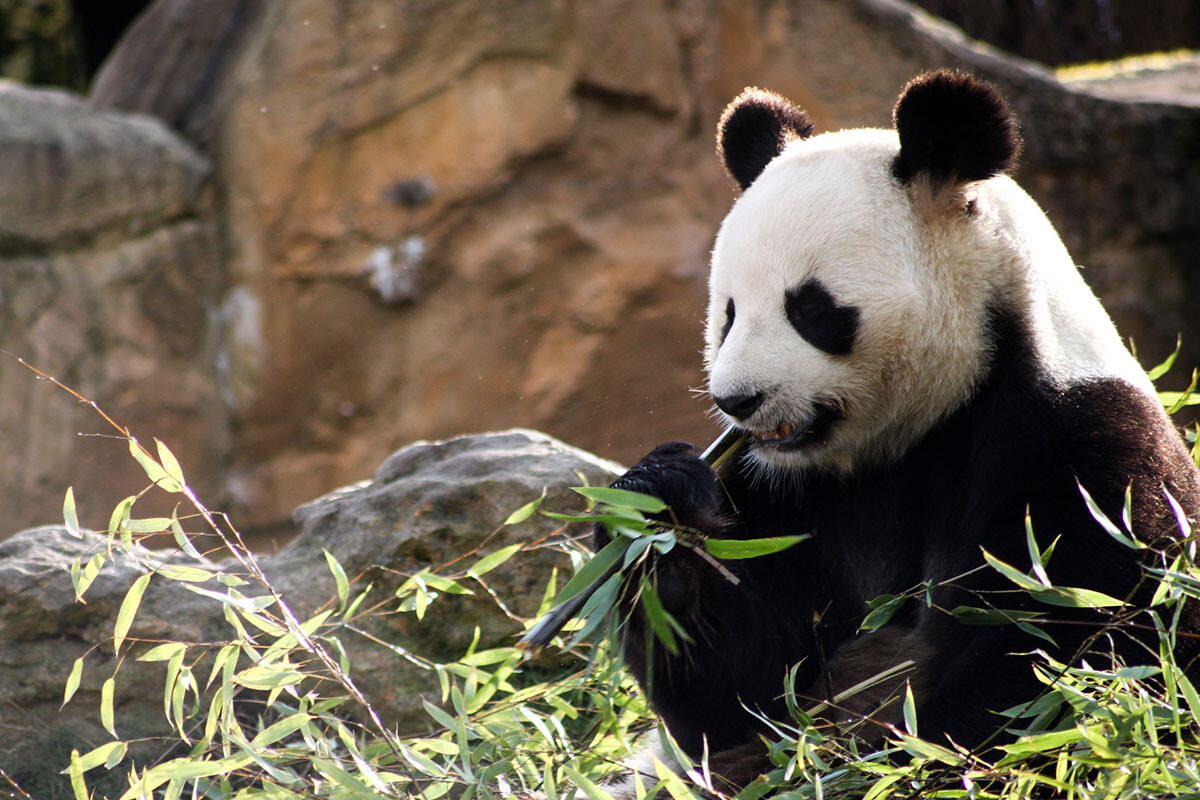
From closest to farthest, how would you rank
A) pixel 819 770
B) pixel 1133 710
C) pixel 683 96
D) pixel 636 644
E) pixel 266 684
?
pixel 1133 710, pixel 819 770, pixel 266 684, pixel 636 644, pixel 683 96

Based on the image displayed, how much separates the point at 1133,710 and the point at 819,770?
0.45 m

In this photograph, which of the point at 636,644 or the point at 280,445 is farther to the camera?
the point at 280,445

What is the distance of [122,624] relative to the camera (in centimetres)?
203

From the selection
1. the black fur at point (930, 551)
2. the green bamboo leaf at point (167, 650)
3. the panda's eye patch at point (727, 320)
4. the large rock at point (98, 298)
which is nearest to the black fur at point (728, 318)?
the panda's eye patch at point (727, 320)

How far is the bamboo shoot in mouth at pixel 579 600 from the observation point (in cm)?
186

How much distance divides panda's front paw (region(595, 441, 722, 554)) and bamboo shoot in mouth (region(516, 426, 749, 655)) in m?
0.13

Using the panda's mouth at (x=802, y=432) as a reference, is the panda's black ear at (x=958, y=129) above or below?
above

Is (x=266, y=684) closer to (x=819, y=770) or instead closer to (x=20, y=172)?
(x=819, y=770)

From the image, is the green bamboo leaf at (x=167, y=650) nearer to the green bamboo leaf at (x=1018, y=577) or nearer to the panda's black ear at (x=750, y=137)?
the green bamboo leaf at (x=1018, y=577)

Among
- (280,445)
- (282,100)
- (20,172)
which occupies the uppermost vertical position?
(282,100)

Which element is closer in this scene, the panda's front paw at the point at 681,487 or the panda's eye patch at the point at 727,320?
the panda's front paw at the point at 681,487

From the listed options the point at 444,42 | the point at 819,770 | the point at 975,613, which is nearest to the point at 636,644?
the point at 819,770

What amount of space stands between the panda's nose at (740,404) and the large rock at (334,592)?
590 mm

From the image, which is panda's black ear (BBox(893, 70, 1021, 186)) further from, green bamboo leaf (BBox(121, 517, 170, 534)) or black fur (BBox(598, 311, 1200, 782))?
green bamboo leaf (BBox(121, 517, 170, 534))
